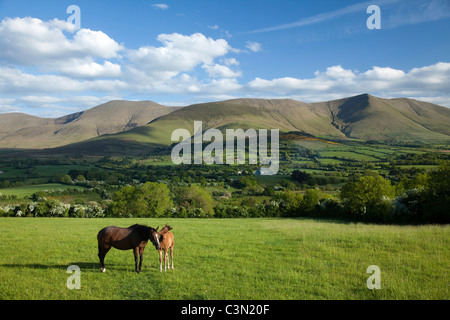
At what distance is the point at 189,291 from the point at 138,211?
57108mm

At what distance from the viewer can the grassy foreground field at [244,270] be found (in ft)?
32.1

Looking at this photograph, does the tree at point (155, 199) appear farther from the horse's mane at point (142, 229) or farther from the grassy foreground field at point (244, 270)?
the horse's mane at point (142, 229)

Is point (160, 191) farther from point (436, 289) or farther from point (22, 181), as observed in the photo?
point (22, 181)

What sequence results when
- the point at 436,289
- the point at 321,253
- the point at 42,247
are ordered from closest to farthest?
the point at 436,289 → the point at 321,253 → the point at 42,247

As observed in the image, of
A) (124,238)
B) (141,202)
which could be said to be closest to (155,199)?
(141,202)

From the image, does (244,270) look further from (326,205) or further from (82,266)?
(326,205)

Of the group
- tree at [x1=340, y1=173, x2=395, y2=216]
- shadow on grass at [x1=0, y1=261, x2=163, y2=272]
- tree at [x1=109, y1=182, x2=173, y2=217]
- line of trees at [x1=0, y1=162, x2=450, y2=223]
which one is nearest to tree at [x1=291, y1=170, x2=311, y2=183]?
line of trees at [x1=0, y1=162, x2=450, y2=223]

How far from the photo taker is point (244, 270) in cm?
1227

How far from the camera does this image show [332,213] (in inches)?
2277

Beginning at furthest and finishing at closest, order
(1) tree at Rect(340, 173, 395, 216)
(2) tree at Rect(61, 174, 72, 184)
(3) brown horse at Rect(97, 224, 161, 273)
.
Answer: (2) tree at Rect(61, 174, 72, 184)
(1) tree at Rect(340, 173, 395, 216)
(3) brown horse at Rect(97, 224, 161, 273)

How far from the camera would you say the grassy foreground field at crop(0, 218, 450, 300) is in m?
9.77

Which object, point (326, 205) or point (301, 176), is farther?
point (301, 176)

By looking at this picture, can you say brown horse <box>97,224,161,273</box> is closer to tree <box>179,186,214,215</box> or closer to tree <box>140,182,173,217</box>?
tree <box>140,182,173,217</box>
